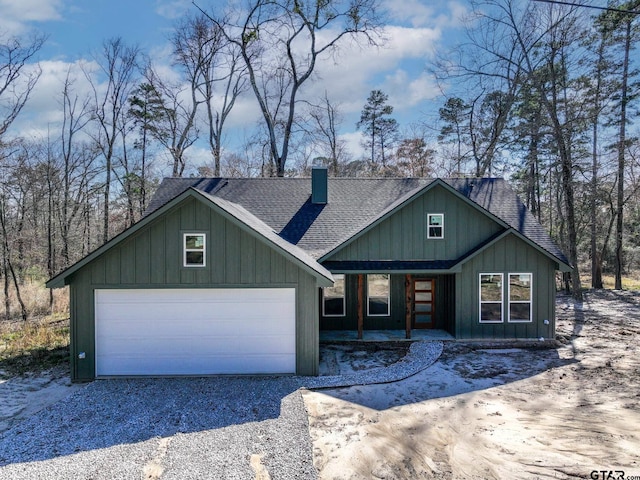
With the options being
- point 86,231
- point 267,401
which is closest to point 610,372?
point 267,401

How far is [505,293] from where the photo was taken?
35.1 ft

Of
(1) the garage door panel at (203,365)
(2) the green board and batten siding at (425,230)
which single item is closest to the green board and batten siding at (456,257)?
(2) the green board and batten siding at (425,230)

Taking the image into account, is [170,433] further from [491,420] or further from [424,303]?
[424,303]

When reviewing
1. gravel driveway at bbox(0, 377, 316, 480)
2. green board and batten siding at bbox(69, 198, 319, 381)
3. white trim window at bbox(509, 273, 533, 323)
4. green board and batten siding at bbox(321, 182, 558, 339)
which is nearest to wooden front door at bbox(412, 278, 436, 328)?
green board and batten siding at bbox(321, 182, 558, 339)

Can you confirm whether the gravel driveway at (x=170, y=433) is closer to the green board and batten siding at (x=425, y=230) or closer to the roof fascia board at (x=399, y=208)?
the roof fascia board at (x=399, y=208)

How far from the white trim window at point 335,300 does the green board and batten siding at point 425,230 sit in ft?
5.77

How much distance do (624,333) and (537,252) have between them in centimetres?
407

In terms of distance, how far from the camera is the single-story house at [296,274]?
795 cm

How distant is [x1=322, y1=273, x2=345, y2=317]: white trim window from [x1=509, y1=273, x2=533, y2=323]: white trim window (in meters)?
5.02

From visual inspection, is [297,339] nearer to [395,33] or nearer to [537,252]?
[537,252]

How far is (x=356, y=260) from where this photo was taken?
11.0 meters

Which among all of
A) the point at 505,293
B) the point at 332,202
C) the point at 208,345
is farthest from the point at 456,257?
the point at 208,345

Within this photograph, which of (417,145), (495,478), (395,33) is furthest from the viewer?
(417,145)

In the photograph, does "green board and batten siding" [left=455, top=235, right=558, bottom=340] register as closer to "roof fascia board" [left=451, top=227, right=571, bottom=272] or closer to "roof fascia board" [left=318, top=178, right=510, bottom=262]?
"roof fascia board" [left=451, top=227, right=571, bottom=272]
